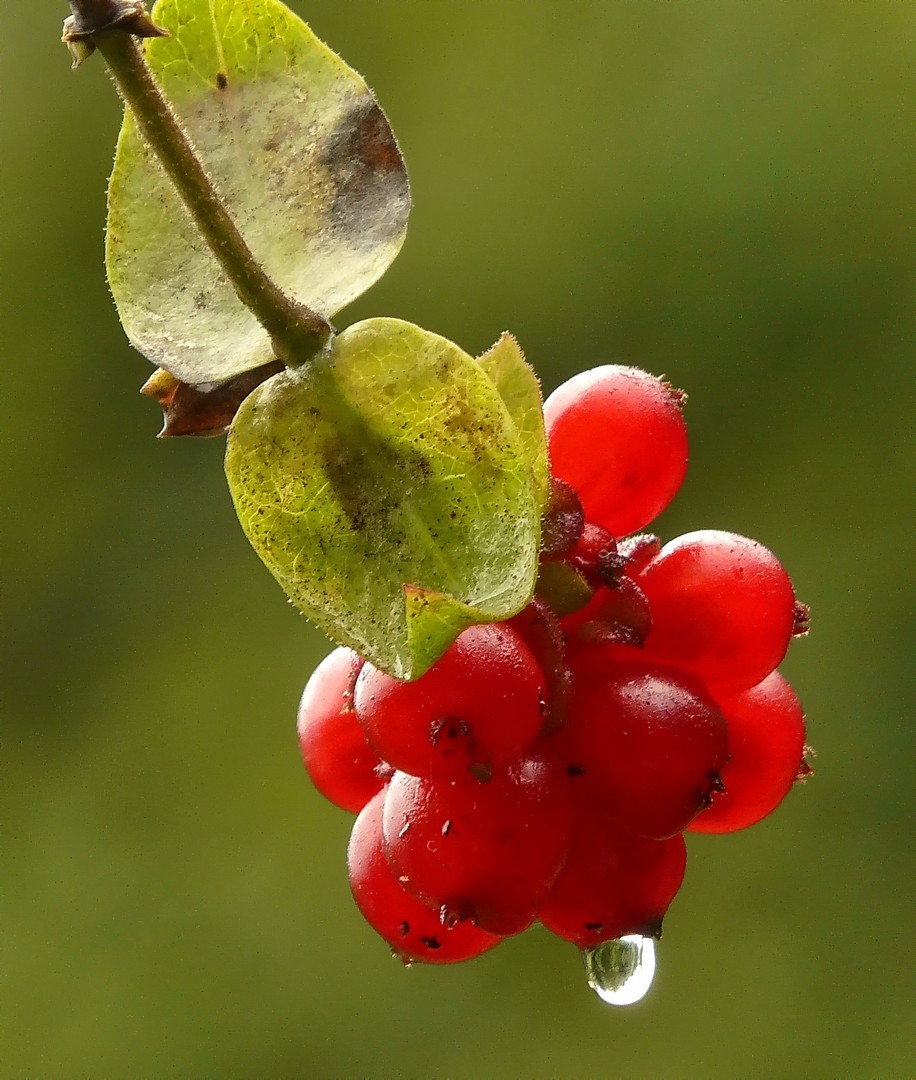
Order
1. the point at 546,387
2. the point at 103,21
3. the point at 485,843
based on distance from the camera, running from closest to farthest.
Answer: the point at 103,21 → the point at 485,843 → the point at 546,387

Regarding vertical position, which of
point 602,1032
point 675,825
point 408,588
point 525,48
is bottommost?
point 602,1032

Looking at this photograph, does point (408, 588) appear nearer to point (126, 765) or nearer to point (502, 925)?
point (502, 925)

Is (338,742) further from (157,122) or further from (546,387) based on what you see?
(546,387)

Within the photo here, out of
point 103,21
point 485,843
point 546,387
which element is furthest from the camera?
point 546,387

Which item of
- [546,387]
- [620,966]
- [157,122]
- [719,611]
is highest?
[157,122]

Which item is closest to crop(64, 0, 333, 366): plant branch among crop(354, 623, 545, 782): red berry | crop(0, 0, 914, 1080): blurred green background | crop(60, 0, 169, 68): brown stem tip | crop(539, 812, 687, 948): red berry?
crop(60, 0, 169, 68): brown stem tip

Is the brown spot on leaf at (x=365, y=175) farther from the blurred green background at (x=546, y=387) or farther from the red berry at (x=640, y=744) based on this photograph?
the blurred green background at (x=546, y=387)

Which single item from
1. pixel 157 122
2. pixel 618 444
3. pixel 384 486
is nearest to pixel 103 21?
pixel 157 122

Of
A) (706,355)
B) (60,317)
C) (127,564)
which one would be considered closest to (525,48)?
(706,355)
